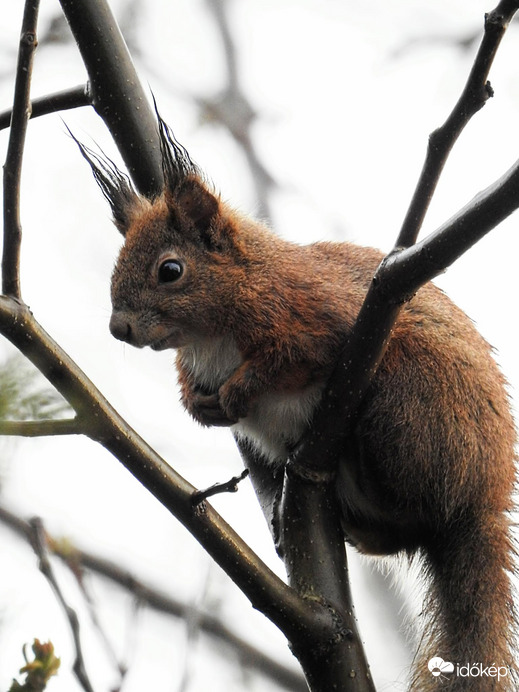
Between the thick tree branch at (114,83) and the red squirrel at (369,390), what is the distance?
0.56 feet

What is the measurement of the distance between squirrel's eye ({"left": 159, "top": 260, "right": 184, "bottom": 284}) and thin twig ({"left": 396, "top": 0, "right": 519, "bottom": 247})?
1.22 meters

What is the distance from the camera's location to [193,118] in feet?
25.3

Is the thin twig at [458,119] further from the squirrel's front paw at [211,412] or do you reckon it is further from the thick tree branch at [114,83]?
the thick tree branch at [114,83]

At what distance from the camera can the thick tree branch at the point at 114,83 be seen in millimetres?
3250

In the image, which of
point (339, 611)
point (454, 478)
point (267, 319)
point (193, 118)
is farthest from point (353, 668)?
point (193, 118)

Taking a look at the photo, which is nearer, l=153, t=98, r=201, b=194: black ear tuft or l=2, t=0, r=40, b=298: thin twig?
l=2, t=0, r=40, b=298: thin twig

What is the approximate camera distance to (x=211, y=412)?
3.22m

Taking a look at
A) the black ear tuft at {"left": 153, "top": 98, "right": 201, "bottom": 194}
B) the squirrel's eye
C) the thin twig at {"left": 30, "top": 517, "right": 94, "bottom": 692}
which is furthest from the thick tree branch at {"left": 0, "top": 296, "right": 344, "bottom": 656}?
the black ear tuft at {"left": 153, "top": 98, "right": 201, "bottom": 194}

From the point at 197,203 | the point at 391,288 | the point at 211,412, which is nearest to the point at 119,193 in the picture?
the point at 197,203

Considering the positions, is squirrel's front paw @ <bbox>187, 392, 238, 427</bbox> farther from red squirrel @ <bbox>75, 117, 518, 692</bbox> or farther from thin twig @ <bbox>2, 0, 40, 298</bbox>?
thin twig @ <bbox>2, 0, 40, 298</bbox>

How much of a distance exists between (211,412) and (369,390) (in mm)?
573

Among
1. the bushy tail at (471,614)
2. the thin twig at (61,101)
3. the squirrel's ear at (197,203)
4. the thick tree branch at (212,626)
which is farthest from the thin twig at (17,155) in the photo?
the thick tree branch at (212,626)

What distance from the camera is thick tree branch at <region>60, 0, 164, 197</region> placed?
10.7 ft

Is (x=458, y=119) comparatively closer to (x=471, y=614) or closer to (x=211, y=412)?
(x=211, y=412)
